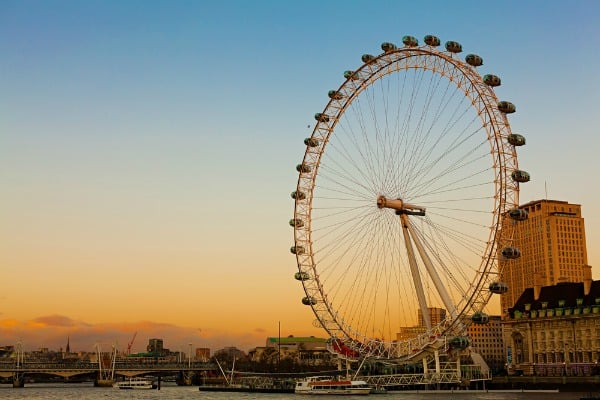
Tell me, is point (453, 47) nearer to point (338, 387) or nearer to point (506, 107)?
point (506, 107)

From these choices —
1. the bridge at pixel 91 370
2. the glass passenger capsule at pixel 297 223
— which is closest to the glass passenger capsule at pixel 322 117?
the glass passenger capsule at pixel 297 223

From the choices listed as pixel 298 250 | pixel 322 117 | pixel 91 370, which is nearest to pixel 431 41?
pixel 322 117

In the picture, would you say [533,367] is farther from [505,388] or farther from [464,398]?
[464,398]

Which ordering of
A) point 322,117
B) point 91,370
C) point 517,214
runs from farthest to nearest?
1. point 91,370
2. point 322,117
3. point 517,214

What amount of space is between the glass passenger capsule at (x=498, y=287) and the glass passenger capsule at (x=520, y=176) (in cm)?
878

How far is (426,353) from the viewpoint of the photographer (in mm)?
77250

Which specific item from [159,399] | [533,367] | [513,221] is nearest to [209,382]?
[159,399]

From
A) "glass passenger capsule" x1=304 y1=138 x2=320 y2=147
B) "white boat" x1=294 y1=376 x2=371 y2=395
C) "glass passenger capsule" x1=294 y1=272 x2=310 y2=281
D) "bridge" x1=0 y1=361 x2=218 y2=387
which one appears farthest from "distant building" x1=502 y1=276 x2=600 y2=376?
"bridge" x1=0 y1=361 x2=218 y2=387

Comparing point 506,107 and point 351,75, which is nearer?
point 506,107

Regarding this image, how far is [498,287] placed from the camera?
63.4 meters

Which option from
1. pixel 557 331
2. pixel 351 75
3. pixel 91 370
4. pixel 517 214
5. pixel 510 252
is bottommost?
pixel 91 370

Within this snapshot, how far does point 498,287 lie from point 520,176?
372 inches

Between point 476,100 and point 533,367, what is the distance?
55.7 meters

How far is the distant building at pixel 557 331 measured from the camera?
100312mm
